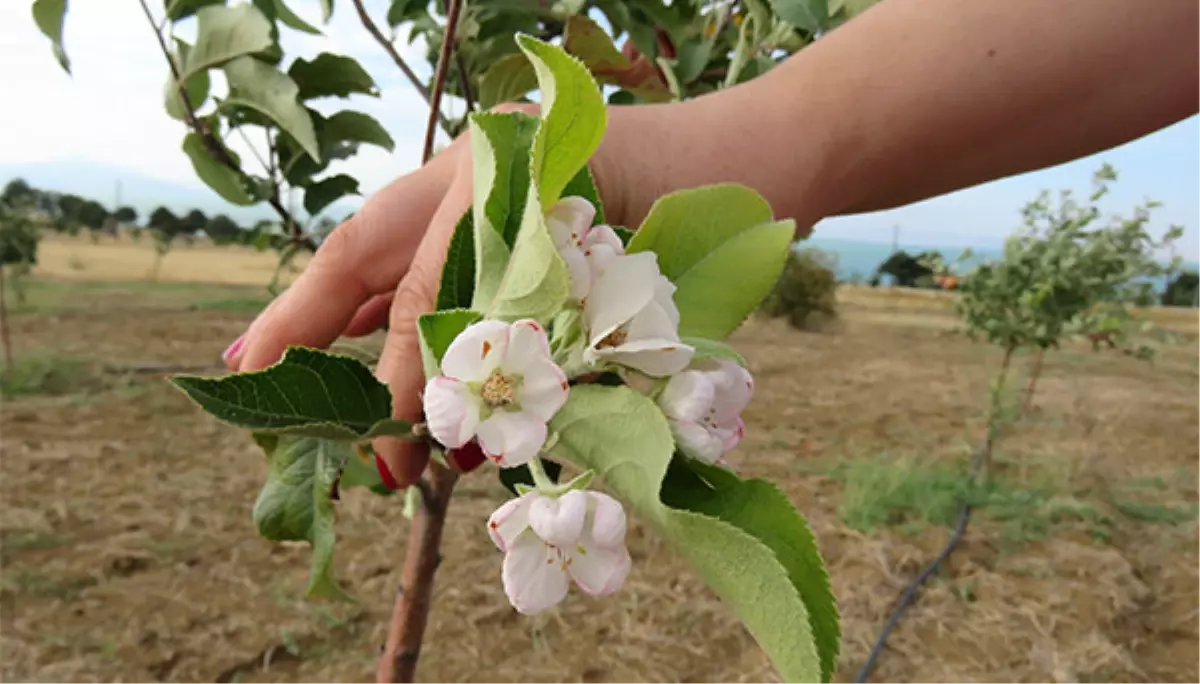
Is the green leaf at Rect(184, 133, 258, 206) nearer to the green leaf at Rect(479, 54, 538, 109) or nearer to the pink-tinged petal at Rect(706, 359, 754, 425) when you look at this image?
the green leaf at Rect(479, 54, 538, 109)

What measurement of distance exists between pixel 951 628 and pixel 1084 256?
1884mm

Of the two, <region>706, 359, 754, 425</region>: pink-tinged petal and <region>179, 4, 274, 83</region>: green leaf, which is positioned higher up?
<region>179, 4, 274, 83</region>: green leaf

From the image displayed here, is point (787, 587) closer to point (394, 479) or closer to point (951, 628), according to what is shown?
point (394, 479)

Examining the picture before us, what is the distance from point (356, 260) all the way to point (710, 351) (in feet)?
0.94

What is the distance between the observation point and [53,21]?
80 cm

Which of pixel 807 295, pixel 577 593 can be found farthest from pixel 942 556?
pixel 807 295

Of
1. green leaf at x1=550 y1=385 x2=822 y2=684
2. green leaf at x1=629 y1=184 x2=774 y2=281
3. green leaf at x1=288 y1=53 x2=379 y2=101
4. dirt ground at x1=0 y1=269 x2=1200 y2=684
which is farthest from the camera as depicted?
dirt ground at x1=0 y1=269 x2=1200 y2=684

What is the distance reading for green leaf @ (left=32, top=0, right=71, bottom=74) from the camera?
79 centimetres

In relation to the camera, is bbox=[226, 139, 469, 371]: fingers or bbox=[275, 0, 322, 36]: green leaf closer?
bbox=[226, 139, 469, 371]: fingers

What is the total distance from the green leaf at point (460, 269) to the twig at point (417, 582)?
0.34m

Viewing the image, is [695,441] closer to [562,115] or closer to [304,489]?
[562,115]

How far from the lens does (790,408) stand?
4.43 m

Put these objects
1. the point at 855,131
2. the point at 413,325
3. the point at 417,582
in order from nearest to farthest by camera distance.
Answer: the point at 413,325 < the point at 855,131 < the point at 417,582

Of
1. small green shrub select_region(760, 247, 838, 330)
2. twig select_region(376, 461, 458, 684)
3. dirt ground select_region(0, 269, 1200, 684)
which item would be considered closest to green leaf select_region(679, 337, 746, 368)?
twig select_region(376, 461, 458, 684)
